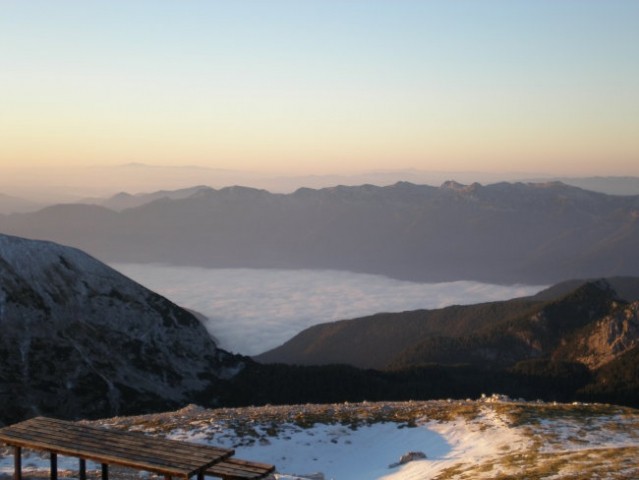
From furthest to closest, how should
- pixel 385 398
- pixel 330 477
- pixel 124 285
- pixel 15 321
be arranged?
pixel 124 285 → pixel 385 398 → pixel 15 321 → pixel 330 477

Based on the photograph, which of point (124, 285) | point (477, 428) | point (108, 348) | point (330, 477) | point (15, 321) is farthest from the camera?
point (124, 285)

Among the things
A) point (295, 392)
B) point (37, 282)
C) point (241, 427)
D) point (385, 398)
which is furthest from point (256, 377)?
point (241, 427)

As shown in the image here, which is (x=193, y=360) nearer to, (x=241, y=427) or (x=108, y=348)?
(x=108, y=348)

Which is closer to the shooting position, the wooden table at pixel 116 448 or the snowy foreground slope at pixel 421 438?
the wooden table at pixel 116 448

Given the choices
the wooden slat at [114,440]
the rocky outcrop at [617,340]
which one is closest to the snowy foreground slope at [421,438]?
the wooden slat at [114,440]

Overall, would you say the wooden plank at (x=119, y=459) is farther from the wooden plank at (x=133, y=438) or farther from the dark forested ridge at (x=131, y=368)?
the dark forested ridge at (x=131, y=368)

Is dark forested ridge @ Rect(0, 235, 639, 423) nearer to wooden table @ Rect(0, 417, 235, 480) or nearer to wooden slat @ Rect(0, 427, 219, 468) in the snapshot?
wooden table @ Rect(0, 417, 235, 480)

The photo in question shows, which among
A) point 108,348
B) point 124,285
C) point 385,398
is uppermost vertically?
point 124,285
